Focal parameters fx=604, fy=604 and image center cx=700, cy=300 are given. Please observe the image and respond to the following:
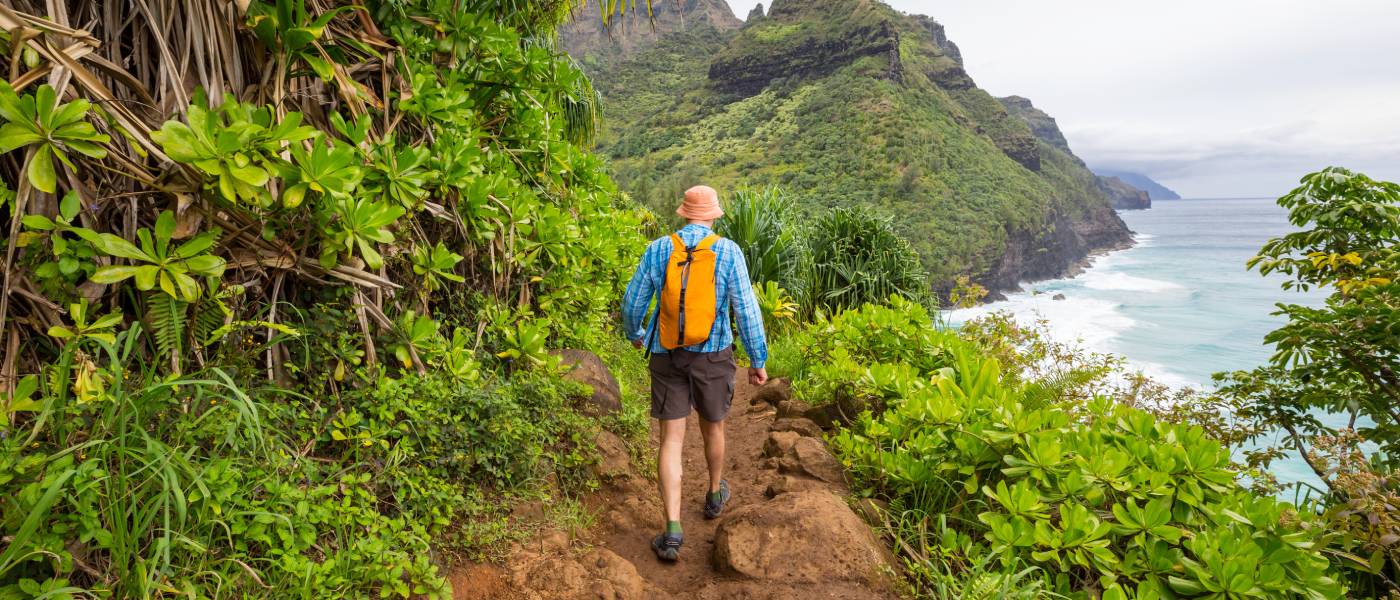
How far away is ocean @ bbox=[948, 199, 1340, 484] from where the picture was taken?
2920 cm

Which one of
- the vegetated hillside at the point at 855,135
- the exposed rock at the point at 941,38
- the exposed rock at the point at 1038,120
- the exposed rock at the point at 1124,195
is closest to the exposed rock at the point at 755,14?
the vegetated hillside at the point at 855,135

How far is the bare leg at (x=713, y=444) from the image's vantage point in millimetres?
2623

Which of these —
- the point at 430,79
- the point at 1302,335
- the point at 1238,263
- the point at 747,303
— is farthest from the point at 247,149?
the point at 1238,263

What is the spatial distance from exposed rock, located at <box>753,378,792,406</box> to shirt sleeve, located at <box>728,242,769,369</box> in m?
1.99

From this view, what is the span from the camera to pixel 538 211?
347cm

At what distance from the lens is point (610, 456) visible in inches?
117

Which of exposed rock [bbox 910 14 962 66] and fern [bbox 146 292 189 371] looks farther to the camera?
exposed rock [bbox 910 14 962 66]

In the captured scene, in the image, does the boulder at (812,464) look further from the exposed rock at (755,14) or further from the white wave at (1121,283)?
the exposed rock at (755,14)

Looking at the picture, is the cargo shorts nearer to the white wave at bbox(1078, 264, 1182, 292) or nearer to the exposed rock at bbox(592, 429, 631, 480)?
the exposed rock at bbox(592, 429, 631, 480)

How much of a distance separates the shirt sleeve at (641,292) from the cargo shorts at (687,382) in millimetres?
198

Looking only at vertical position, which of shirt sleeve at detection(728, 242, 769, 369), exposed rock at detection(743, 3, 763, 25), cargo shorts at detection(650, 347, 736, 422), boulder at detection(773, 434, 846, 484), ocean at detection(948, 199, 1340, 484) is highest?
exposed rock at detection(743, 3, 763, 25)

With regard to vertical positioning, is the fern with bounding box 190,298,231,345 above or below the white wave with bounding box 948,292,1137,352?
above

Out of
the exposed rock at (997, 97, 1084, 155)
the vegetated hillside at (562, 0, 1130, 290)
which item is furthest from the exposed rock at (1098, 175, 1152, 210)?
the vegetated hillside at (562, 0, 1130, 290)

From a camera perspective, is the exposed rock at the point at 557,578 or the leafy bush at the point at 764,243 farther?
the leafy bush at the point at 764,243
